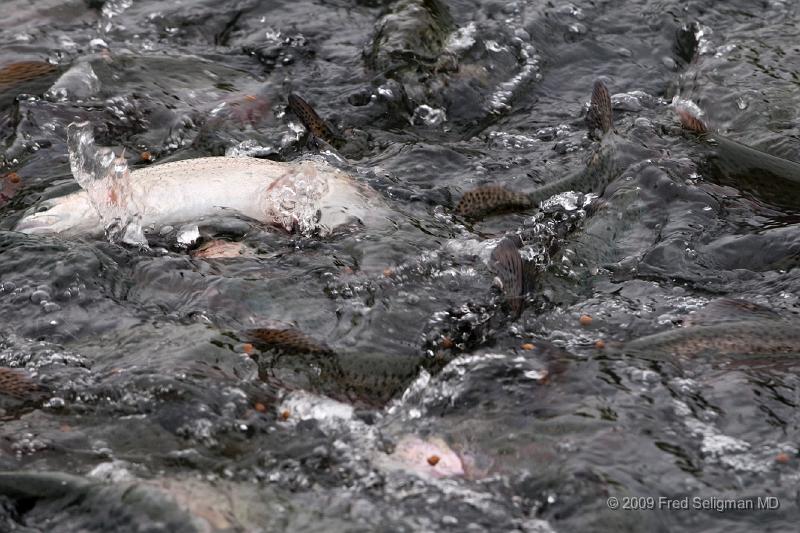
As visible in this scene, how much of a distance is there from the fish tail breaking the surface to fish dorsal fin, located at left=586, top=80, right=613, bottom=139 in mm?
922

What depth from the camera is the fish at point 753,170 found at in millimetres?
5730

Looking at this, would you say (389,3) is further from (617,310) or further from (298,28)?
(617,310)

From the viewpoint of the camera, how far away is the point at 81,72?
22.9 feet

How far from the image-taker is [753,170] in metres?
5.86

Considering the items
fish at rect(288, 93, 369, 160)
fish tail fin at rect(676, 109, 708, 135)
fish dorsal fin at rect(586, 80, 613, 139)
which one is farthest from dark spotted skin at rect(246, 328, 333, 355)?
fish tail fin at rect(676, 109, 708, 135)

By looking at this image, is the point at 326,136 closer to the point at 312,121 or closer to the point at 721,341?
the point at 312,121

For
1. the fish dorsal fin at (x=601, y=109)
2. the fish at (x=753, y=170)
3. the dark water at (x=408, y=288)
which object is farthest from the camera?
the fish dorsal fin at (x=601, y=109)

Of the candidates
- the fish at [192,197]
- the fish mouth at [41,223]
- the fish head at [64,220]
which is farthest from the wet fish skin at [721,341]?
the fish mouth at [41,223]

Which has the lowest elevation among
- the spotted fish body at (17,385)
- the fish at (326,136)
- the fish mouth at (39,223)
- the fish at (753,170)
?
the spotted fish body at (17,385)

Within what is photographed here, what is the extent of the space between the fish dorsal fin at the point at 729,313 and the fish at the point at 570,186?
131 cm

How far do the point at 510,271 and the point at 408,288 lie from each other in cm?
59

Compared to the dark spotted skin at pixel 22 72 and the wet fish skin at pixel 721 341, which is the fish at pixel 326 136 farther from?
the wet fish skin at pixel 721 341

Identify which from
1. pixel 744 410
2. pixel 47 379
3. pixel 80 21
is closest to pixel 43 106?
pixel 80 21

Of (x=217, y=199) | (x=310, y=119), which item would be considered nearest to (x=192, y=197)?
(x=217, y=199)
